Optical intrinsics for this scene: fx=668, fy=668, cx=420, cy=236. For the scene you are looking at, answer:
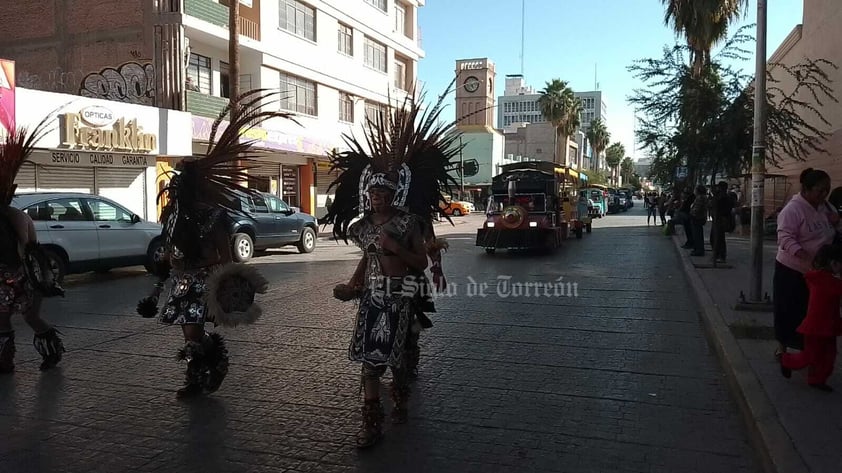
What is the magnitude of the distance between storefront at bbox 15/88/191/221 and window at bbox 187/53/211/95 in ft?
8.77

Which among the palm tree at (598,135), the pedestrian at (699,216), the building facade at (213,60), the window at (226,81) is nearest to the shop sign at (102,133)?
the building facade at (213,60)

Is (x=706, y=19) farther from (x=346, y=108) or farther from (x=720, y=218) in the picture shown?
(x=346, y=108)

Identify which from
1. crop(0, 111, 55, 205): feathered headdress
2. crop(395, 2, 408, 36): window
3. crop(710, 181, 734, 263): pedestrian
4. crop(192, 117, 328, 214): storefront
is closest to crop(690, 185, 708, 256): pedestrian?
crop(710, 181, 734, 263): pedestrian

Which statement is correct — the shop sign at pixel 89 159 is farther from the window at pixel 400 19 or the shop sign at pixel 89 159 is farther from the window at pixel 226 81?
the window at pixel 400 19

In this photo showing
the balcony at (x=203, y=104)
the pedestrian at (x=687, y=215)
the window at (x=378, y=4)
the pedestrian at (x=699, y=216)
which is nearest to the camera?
the pedestrian at (x=699, y=216)

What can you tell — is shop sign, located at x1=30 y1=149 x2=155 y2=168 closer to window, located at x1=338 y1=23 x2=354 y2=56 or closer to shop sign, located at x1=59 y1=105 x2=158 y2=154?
shop sign, located at x1=59 y1=105 x2=158 y2=154

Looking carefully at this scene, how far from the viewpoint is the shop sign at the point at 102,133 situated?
57.3 feet

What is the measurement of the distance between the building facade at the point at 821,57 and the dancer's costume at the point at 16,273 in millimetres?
17542

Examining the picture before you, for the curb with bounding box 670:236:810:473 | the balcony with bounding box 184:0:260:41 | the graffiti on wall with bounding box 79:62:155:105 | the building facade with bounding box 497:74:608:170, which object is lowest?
the curb with bounding box 670:236:810:473

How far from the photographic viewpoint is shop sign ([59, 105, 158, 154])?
57.3 feet

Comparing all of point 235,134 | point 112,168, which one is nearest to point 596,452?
point 235,134

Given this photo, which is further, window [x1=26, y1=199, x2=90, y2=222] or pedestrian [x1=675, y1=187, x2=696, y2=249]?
pedestrian [x1=675, y1=187, x2=696, y2=249]

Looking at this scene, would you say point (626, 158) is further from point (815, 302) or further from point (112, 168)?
point (815, 302)

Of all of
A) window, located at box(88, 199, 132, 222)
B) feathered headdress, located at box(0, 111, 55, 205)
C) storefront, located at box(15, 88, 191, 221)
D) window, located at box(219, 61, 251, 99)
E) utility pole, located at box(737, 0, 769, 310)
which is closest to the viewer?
feathered headdress, located at box(0, 111, 55, 205)
